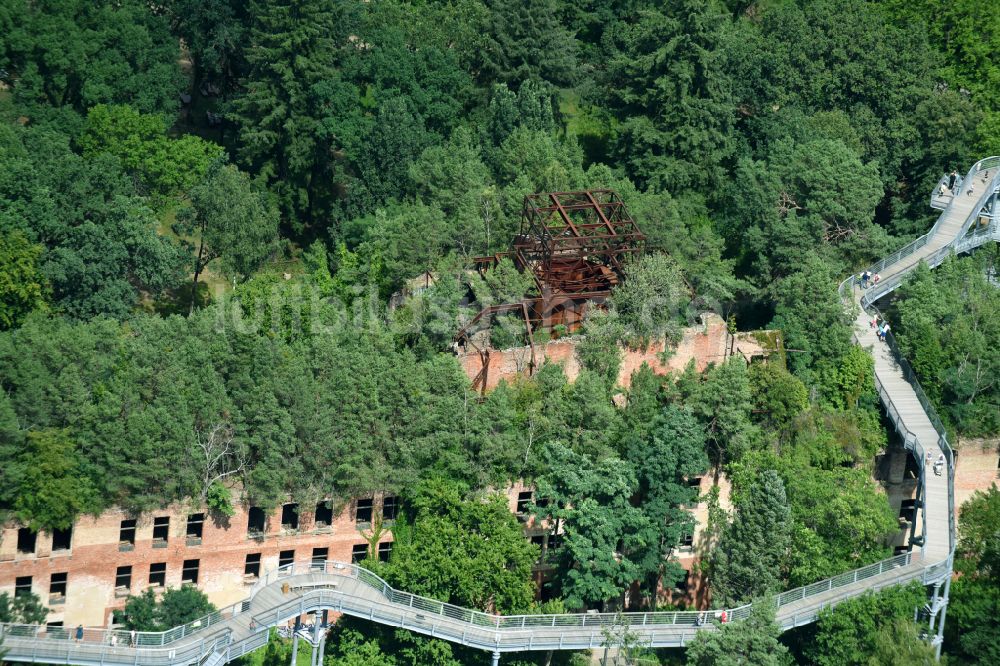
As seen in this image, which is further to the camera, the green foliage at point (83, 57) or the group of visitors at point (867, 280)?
the green foliage at point (83, 57)

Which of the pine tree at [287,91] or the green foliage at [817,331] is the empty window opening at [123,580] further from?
the green foliage at [817,331]

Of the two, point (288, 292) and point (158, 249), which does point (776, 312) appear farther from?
point (158, 249)

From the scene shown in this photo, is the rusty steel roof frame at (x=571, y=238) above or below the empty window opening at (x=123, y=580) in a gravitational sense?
above

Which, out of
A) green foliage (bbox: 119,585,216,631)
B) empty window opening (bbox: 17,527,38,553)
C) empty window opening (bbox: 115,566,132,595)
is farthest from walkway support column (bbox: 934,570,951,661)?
empty window opening (bbox: 17,527,38,553)

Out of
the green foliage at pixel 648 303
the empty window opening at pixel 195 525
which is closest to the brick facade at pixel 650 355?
the green foliage at pixel 648 303

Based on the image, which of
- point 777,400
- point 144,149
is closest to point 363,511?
point 777,400

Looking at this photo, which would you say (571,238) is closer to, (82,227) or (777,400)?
(777,400)

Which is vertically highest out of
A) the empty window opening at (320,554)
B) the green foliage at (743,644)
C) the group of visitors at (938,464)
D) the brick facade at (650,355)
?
the brick facade at (650,355)

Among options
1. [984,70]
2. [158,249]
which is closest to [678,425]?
[158,249]
